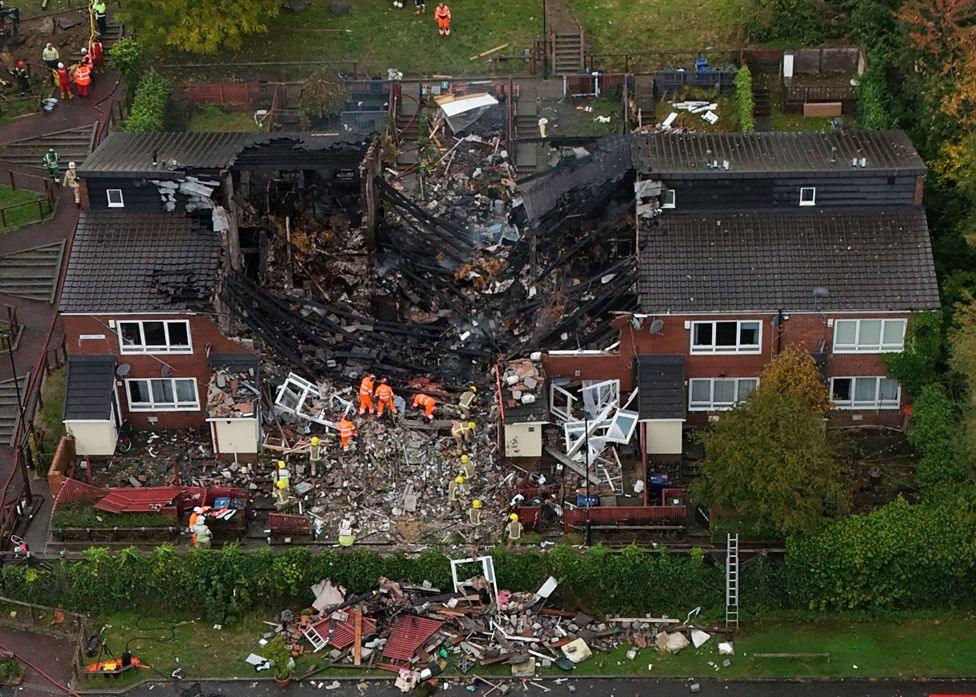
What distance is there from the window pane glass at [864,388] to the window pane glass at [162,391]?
24.6 m

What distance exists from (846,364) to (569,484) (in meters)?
10.8

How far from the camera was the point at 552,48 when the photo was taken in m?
81.3

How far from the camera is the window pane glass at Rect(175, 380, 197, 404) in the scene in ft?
216

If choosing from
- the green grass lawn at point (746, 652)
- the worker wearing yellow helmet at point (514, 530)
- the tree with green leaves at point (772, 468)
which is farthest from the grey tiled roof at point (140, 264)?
the tree with green leaves at point (772, 468)

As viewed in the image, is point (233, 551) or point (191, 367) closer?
point (233, 551)

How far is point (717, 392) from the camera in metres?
65.4

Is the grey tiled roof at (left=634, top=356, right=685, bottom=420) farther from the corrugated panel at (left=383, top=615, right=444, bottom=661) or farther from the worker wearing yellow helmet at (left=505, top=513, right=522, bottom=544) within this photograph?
the corrugated panel at (left=383, top=615, right=444, bottom=661)

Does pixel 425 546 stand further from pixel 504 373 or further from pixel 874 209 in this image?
pixel 874 209

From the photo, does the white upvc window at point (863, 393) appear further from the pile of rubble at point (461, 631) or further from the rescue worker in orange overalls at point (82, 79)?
the rescue worker in orange overalls at point (82, 79)

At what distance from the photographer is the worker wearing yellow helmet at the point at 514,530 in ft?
199

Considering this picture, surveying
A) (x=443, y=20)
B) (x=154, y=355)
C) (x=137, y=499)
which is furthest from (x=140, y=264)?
(x=443, y=20)

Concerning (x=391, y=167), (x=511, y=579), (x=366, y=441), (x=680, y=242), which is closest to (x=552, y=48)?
(x=391, y=167)

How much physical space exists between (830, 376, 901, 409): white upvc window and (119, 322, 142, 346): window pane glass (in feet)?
81.5

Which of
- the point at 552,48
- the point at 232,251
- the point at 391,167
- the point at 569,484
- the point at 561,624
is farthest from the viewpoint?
the point at 552,48
